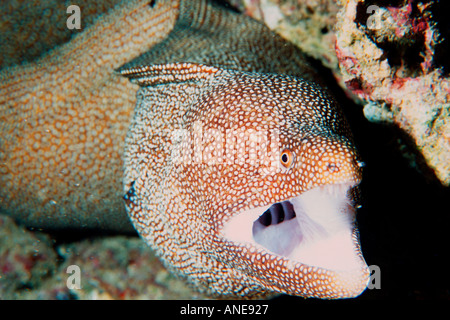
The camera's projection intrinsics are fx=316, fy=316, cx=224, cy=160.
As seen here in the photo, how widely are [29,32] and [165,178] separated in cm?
262

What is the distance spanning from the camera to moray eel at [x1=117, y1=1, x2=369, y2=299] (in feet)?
6.32

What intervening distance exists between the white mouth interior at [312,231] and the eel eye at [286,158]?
261 millimetres

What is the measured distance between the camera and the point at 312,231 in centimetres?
215

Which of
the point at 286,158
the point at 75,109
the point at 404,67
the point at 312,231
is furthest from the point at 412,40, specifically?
the point at 75,109

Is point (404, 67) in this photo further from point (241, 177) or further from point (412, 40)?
point (241, 177)

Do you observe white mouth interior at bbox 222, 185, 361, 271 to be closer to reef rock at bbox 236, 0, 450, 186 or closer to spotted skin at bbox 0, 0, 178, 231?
reef rock at bbox 236, 0, 450, 186

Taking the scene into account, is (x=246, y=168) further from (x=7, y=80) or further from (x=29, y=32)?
(x=29, y=32)

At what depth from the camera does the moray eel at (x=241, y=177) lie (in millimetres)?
1926

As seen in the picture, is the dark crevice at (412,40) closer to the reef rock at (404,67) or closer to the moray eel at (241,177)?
the reef rock at (404,67)

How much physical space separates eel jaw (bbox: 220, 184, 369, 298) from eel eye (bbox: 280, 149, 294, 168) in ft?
0.82

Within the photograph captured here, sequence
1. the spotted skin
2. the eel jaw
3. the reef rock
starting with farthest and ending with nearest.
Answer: the spotted skin → the reef rock → the eel jaw

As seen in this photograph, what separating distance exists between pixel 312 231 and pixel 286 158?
56 centimetres

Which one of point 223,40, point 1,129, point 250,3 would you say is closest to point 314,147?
point 223,40

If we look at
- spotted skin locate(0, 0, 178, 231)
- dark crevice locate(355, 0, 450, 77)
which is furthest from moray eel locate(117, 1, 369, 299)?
dark crevice locate(355, 0, 450, 77)
